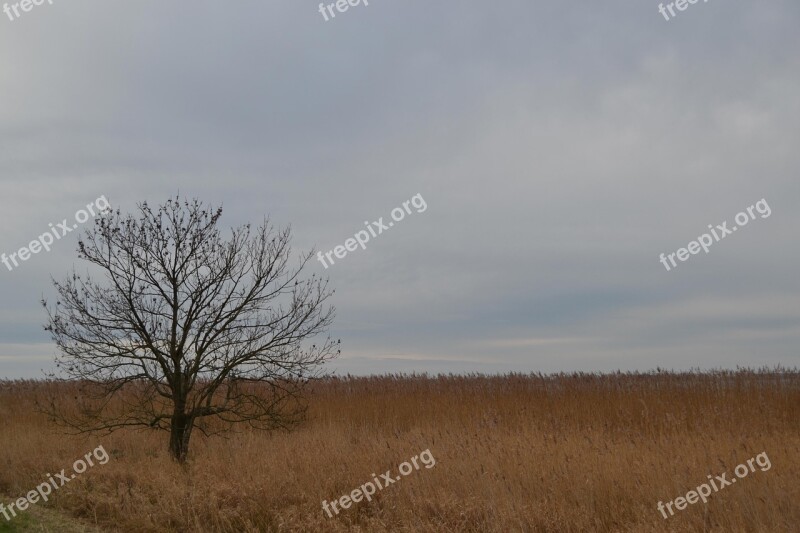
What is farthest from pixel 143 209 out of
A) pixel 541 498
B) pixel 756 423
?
pixel 756 423

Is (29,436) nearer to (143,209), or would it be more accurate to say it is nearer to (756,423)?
(143,209)

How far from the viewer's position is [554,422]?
637 inches

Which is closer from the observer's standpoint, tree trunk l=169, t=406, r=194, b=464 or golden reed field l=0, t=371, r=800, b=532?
golden reed field l=0, t=371, r=800, b=532

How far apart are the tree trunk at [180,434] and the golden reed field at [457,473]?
1.00ft

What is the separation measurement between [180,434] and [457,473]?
640 cm

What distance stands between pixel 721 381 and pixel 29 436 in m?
20.2

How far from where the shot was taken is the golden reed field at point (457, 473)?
26.1ft

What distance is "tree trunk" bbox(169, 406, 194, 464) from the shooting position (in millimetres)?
12938

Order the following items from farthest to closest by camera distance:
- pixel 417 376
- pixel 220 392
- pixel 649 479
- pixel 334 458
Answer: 1. pixel 417 376
2. pixel 220 392
3. pixel 334 458
4. pixel 649 479

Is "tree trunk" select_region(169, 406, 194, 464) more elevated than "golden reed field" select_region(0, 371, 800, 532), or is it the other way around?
"tree trunk" select_region(169, 406, 194, 464)

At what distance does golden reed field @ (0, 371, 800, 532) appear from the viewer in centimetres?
794

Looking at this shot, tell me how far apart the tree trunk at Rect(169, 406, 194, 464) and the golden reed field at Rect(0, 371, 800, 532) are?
0.30 metres

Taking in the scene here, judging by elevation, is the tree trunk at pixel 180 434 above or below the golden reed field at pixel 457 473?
above

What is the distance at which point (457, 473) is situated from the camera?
379 inches
